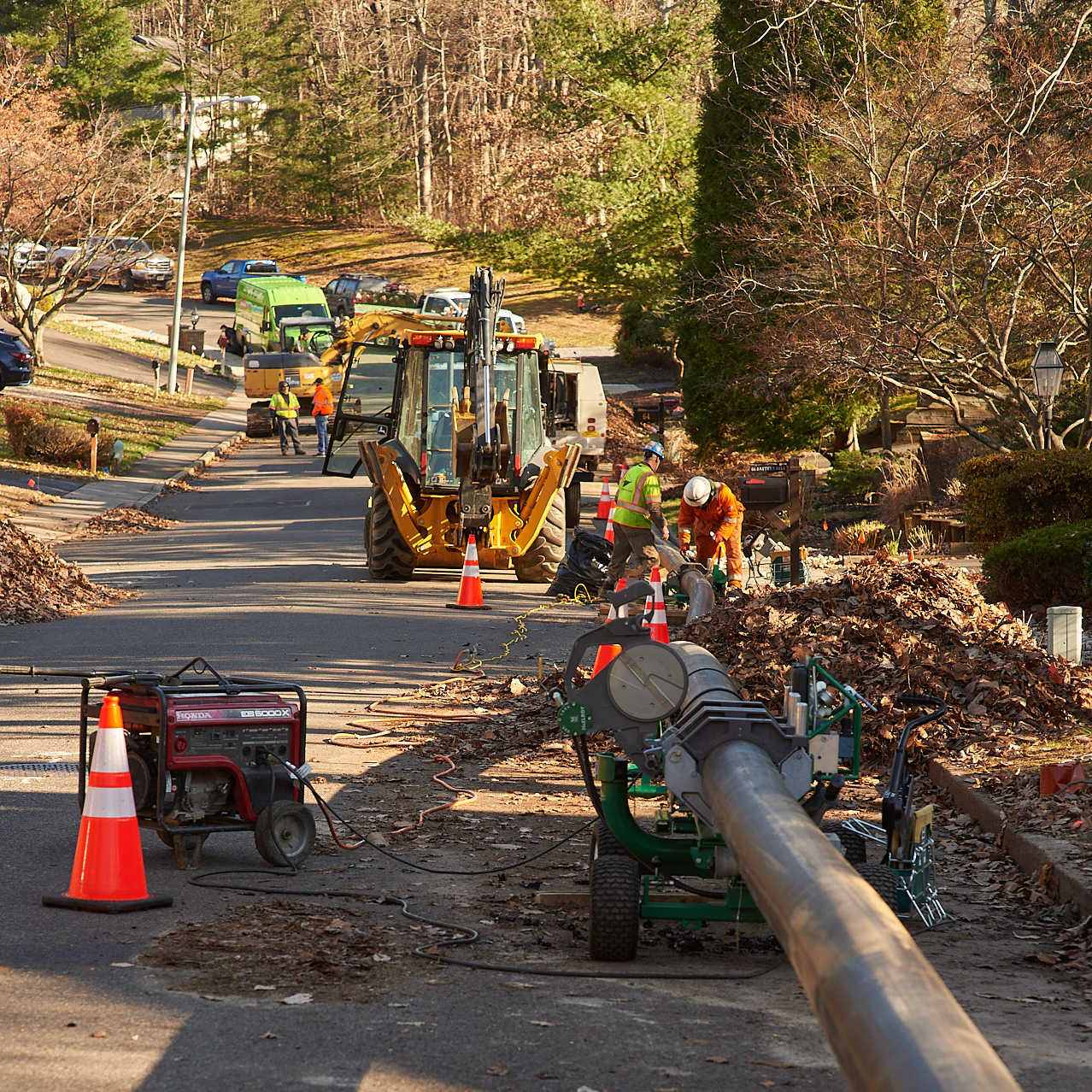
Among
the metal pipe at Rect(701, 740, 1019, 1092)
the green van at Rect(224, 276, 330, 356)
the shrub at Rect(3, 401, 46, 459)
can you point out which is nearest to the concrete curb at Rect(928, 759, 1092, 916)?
the metal pipe at Rect(701, 740, 1019, 1092)

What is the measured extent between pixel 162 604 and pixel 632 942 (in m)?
11.4

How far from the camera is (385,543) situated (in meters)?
18.2

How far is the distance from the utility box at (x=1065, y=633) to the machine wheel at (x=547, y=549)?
8.23 m

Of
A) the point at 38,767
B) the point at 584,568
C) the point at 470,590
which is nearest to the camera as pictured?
the point at 38,767

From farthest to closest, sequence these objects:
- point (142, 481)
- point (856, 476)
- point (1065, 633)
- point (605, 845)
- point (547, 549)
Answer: point (142, 481) < point (856, 476) < point (547, 549) < point (1065, 633) < point (605, 845)

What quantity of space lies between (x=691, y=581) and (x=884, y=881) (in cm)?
680

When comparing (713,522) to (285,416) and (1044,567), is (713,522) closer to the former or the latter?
(1044,567)

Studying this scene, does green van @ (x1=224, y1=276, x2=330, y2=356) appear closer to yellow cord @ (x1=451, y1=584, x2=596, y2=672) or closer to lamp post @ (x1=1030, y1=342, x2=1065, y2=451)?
yellow cord @ (x1=451, y1=584, x2=596, y2=672)

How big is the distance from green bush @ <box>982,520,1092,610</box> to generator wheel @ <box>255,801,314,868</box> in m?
9.45

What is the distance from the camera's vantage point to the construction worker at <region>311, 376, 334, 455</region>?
116ft

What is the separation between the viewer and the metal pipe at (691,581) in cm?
1231

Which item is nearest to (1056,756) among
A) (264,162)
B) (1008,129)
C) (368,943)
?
(368,943)

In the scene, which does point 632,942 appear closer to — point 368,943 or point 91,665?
point 368,943

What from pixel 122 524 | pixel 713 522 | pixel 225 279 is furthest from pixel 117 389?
pixel 713 522
